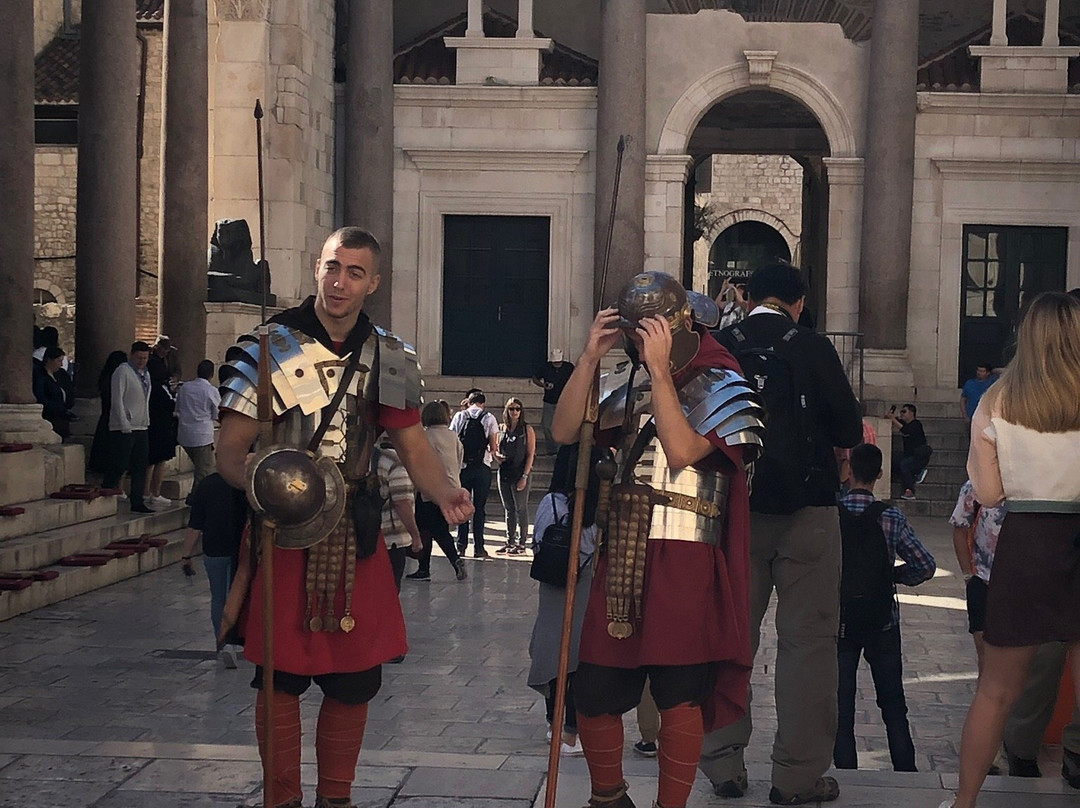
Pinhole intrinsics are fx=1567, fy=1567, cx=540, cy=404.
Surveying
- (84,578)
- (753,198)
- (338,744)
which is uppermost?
(753,198)

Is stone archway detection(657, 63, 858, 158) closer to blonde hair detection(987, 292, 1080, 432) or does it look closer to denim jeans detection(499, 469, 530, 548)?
denim jeans detection(499, 469, 530, 548)

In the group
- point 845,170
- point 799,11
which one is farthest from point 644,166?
point 799,11

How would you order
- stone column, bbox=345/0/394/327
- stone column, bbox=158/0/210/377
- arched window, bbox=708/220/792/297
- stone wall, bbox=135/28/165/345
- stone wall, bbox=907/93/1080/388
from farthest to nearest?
arched window, bbox=708/220/792/297 < stone wall, bbox=135/28/165/345 < stone wall, bbox=907/93/1080/388 < stone column, bbox=345/0/394/327 < stone column, bbox=158/0/210/377

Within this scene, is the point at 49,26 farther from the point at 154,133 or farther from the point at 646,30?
the point at 646,30

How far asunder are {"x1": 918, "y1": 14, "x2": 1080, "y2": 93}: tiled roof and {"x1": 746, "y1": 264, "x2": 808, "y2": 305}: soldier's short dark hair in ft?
57.6

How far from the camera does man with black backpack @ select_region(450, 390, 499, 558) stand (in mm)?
14344

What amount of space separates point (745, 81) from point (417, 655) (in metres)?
15.1

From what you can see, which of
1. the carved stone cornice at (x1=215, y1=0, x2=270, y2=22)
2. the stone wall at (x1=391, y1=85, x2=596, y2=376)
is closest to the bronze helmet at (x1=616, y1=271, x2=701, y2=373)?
the carved stone cornice at (x1=215, y1=0, x2=270, y2=22)

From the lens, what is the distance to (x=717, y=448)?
457cm

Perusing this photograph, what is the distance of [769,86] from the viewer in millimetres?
22641

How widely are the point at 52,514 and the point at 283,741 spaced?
8247 millimetres

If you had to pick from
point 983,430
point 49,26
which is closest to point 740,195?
point 49,26

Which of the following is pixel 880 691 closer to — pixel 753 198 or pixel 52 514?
pixel 52 514

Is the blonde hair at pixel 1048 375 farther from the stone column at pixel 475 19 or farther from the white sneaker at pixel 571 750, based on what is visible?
the stone column at pixel 475 19
